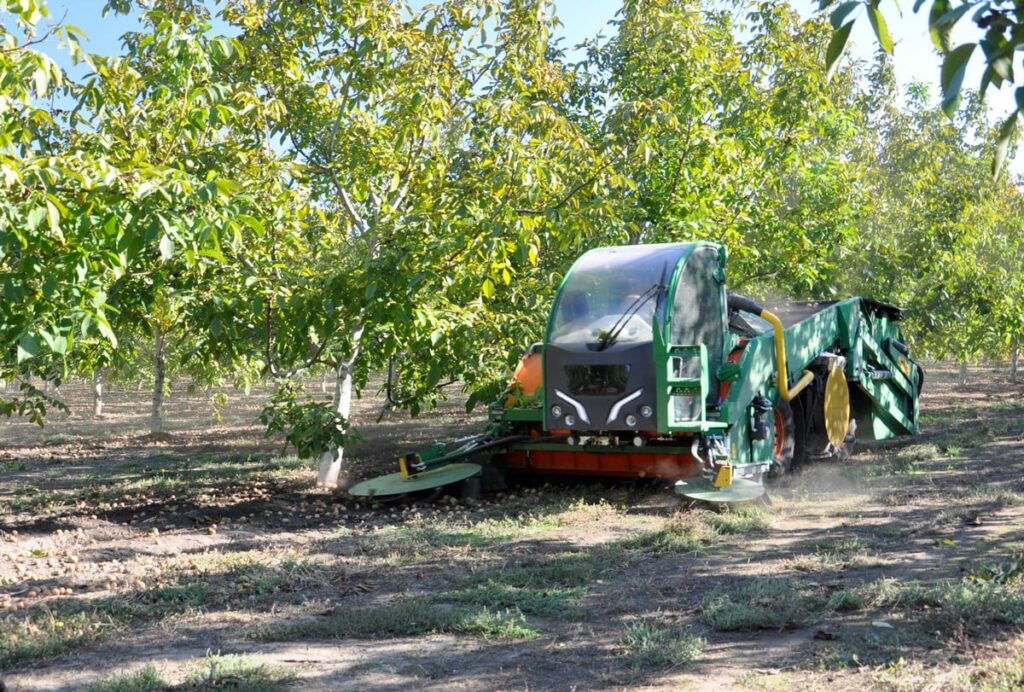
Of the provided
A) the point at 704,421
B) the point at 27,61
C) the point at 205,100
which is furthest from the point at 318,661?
the point at 205,100

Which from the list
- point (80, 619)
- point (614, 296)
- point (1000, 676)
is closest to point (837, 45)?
point (1000, 676)

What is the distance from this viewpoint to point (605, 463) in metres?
9.46

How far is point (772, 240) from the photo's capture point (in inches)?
543

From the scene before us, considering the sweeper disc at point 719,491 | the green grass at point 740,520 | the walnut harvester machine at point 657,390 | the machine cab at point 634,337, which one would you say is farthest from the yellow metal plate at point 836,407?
the green grass at point 740,520

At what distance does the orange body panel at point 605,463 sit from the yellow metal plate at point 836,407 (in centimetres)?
276

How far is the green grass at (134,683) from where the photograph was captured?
4277 mm

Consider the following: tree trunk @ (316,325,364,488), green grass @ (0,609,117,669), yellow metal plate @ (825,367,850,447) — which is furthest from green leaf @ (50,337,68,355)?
yellow metal plate @ (825,367,850,447)

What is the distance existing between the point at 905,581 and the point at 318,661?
11.0 feet

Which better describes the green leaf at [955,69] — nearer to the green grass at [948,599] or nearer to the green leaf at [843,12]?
the green leaf at [843,12]

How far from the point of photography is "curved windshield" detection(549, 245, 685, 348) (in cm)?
909

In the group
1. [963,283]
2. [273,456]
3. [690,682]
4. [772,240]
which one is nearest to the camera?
[690,682]

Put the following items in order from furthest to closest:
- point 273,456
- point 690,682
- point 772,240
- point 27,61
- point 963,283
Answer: point 963,283 → point 273,456 → point 772,240 → point 27,61 → point 690,682

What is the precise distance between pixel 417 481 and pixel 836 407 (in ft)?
15.9

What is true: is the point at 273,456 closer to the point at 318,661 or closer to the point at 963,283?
the point at 318,661
